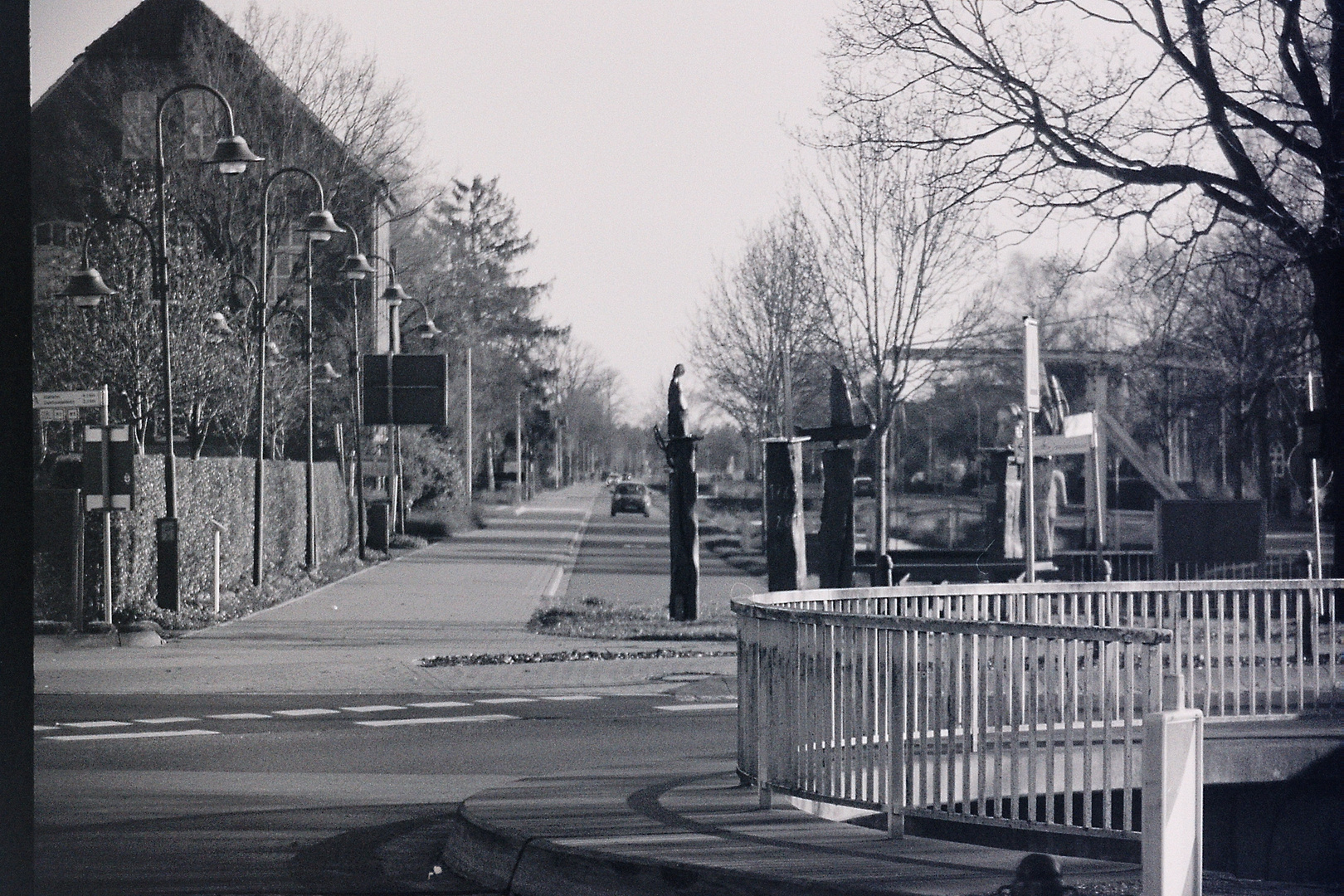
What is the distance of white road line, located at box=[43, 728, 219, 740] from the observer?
12203 millimetres

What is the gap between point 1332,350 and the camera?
57.6 ft

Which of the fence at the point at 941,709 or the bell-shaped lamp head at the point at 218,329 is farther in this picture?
the bell-shaped lamp head at the point at 218,329

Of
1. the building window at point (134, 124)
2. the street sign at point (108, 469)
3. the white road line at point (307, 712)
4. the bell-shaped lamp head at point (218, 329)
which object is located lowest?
the white road line at point (307, 712)

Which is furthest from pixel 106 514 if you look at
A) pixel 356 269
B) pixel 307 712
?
pixel 356 269

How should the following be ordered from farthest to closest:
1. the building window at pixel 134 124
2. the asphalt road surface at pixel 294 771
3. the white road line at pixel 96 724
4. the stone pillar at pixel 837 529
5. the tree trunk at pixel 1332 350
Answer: the building window at pixel 134 124 → the stone pillar at pixel 837 529 → the tree trunk at pixel 1332 350 → the white road line at pixel 96 724 → the asphalt road surface at pixel 294 771

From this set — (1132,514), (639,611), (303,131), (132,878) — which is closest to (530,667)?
(639,611)

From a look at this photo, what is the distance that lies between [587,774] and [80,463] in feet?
43.1

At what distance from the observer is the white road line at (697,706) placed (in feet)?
45.4

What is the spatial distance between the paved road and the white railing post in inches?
125

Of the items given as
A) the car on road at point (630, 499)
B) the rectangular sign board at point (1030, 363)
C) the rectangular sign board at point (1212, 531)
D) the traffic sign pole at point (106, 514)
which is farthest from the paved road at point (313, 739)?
the car on road at point (630, 499)

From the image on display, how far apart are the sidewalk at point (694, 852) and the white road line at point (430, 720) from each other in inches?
187

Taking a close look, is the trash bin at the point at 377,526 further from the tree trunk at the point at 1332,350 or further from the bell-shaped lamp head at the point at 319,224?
the tree trunk at the point at 1332,350

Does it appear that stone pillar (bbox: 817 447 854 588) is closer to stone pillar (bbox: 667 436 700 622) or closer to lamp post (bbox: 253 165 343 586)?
stone pillar (bbox: 667 436 700 622)

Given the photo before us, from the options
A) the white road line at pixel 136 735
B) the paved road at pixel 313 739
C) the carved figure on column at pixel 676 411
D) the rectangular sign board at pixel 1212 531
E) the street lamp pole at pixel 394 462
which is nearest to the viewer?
the paved road at pixel 313 739
